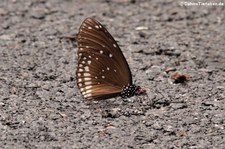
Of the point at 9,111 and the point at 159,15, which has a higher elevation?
the point at 159,15

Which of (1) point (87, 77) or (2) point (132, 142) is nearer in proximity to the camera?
(2) point (132, 142)

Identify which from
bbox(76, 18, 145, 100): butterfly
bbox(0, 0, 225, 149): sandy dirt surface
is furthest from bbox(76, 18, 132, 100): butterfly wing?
bbox(0, 0, 225, 149): sandy dirt surface

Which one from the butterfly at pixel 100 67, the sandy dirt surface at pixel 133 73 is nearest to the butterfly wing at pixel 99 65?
the butterfly at pixel 100 67

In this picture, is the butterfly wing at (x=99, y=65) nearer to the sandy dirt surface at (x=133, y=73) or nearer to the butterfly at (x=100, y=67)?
the butterfly at (x=100, y=67)

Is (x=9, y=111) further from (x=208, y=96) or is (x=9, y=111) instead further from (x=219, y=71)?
(x=219, y=71)

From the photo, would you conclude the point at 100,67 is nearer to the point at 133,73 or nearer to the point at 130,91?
the point at 130,91

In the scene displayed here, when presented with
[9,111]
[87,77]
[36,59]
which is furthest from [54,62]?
[9,111]

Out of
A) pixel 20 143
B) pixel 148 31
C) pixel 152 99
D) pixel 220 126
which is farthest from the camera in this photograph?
pixel 148 31
